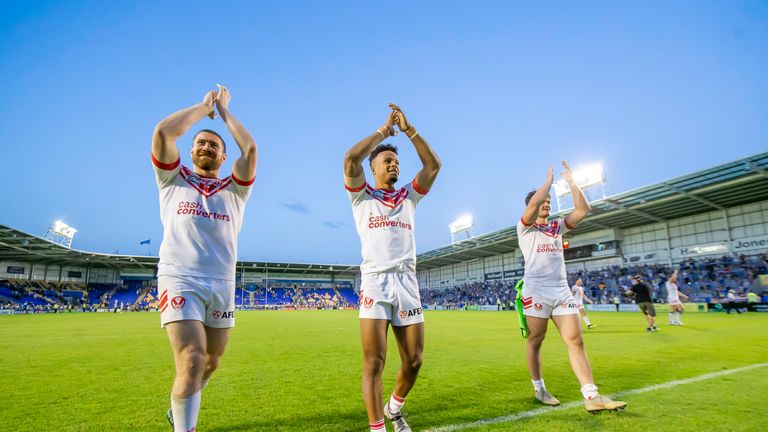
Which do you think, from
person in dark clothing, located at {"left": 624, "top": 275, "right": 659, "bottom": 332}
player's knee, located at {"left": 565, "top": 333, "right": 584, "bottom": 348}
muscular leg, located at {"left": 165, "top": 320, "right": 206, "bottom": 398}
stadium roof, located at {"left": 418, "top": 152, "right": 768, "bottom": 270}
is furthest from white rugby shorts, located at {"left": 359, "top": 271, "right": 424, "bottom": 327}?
stadium roof, located at {"left": 418, "top": 152, "right": 768, "bottom": 270}

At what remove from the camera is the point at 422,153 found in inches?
146

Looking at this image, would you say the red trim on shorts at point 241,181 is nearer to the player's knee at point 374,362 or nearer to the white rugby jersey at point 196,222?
the white rugby jersey at point 196,222

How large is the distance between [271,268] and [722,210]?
60.0m

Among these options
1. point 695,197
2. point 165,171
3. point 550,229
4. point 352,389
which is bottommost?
point 352,389

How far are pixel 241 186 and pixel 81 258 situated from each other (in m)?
60.0

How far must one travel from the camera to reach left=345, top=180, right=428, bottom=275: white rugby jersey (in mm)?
3457

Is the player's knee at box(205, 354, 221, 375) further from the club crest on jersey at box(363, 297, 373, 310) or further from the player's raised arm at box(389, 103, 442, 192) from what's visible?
the player's raised arm at box(389, 103, 442, 192)

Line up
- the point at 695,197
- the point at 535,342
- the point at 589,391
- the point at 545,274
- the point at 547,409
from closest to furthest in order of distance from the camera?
1. the point at 589,391
2. the point at 547,409
3. the point at 535,342
4. the point at 545,274
5. the point at 695,197

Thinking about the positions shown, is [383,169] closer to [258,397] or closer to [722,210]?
[258,397]

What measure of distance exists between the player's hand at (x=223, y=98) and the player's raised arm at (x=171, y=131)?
0.19 meters

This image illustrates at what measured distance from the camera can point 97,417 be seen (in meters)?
3.89

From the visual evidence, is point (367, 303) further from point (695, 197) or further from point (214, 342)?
point (695, 197)

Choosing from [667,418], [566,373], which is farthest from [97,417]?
[566,373]

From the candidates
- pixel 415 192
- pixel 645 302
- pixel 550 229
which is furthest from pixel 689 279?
pixel 415 192
